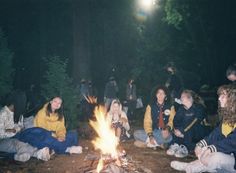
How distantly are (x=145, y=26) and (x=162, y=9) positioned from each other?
7.23ft

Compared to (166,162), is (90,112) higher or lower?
higher

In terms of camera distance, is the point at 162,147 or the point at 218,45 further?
the point at 218,45

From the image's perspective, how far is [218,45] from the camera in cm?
2108

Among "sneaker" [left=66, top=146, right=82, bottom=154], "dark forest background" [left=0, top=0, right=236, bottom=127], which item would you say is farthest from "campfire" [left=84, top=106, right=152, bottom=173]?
"dark forest background" [left=0, top=0, right=236, bottom=127]

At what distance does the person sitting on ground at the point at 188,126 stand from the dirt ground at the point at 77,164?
13.8 inches

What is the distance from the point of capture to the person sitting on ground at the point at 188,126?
9125 mm

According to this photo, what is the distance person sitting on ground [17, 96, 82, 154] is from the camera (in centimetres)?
870

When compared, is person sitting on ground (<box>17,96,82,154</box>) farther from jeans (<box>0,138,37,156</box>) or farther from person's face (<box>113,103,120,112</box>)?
person's face (<box>113,103,120,112</box>)

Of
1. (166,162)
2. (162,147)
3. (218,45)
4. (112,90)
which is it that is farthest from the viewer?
(218,45)

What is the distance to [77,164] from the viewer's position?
8.28 m

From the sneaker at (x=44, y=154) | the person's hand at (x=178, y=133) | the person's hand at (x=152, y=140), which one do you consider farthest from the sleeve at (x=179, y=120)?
the sneaker at (x=44, y=154)

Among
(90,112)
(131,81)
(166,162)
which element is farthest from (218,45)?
(166,162)

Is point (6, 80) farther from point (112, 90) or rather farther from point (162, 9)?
point (162, 9)

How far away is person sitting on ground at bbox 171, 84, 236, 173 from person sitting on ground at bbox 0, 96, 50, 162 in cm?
412
